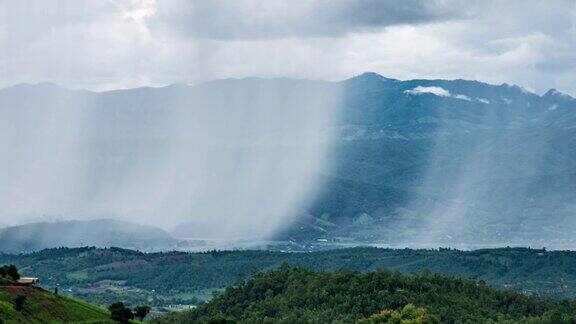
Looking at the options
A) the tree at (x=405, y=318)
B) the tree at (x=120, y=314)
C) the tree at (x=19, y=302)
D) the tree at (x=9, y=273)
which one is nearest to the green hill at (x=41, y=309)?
the tree at (x=19, y=302)

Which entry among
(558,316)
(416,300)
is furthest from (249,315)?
(558,316)

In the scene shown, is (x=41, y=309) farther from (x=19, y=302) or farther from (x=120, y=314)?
(x=120, y=314)

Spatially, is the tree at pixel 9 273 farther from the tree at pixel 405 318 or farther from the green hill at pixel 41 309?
the tree at pixel 405 318

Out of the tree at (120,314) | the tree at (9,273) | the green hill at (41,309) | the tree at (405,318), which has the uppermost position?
the tree at (9,273)

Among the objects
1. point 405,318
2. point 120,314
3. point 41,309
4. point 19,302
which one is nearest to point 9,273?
point 120,314

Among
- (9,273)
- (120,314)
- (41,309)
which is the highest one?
(9,273)

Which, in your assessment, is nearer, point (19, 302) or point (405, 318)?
point (19, 302)

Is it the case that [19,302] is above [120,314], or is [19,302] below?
above

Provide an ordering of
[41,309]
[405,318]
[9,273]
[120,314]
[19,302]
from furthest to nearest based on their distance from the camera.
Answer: [405,318], [9,273], [120,314], [41,309], [19,302]

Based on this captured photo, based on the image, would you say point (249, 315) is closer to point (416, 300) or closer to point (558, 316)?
point (416, 300)
